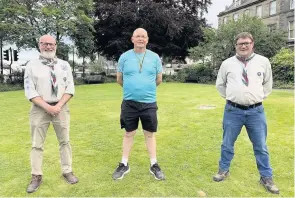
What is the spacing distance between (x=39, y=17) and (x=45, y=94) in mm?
18455

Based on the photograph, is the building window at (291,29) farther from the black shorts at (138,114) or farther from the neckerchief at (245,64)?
the black shorts at (138,114)

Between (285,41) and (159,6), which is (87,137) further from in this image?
(285,41)

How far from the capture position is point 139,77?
3.88 metres

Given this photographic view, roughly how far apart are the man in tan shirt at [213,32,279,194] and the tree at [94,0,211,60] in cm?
2141

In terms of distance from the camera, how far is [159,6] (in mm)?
24750

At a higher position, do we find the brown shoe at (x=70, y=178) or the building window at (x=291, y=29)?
the building window at (x=291, y=29)

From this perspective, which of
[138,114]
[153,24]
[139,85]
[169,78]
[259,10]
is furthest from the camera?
[259,10]

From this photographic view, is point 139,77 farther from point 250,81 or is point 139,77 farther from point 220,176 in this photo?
point 220,176

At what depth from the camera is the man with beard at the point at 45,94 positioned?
11.8 ft

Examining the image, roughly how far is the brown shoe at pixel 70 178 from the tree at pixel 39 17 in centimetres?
1717

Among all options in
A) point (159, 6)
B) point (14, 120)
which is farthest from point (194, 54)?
point (14, 120)

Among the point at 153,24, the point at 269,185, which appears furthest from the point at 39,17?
the point at 269,185

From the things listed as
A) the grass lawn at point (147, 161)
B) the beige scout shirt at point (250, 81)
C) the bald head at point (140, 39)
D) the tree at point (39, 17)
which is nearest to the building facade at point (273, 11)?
the tree at point (39, 17)

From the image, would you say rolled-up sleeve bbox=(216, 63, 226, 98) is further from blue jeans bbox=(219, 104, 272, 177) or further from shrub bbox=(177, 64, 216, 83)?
shrub bbox=(177, 64, 216, 83)
